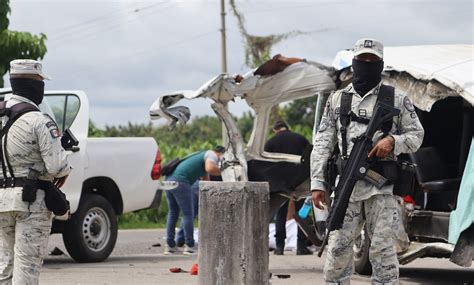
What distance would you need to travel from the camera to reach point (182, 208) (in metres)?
14.8

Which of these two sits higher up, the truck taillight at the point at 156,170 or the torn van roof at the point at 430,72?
the torn van roof at the point at 430,72

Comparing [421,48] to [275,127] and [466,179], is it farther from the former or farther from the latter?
[275,127]

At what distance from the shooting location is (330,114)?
26.2 ft

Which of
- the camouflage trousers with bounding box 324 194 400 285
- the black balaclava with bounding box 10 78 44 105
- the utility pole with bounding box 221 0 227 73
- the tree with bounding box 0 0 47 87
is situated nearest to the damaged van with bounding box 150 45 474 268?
the camouflage trousers with bounding box 324 194 400 285

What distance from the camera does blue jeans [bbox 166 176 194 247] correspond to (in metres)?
14.7

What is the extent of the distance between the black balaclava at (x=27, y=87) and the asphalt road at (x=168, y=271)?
339 centimetres

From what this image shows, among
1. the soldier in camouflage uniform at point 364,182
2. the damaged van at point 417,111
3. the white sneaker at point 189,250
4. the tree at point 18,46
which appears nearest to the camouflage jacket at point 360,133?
the soldier in camouflage uniform at point 364,182

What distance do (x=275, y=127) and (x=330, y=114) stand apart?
264 inches

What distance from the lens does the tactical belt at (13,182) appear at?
7.57 m

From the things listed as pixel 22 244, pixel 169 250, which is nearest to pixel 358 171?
pixel 22 244

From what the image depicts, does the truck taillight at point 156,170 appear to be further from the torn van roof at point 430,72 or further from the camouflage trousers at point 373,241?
the camouflage trousers at point 373,241

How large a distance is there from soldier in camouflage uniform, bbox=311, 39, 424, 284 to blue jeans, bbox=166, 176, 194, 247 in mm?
6916

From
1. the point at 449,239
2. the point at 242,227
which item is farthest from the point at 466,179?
the point at 242,227

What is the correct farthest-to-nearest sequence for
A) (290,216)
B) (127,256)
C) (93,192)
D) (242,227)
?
(290,216)
(127,256)
(93,192)
(242,227)
